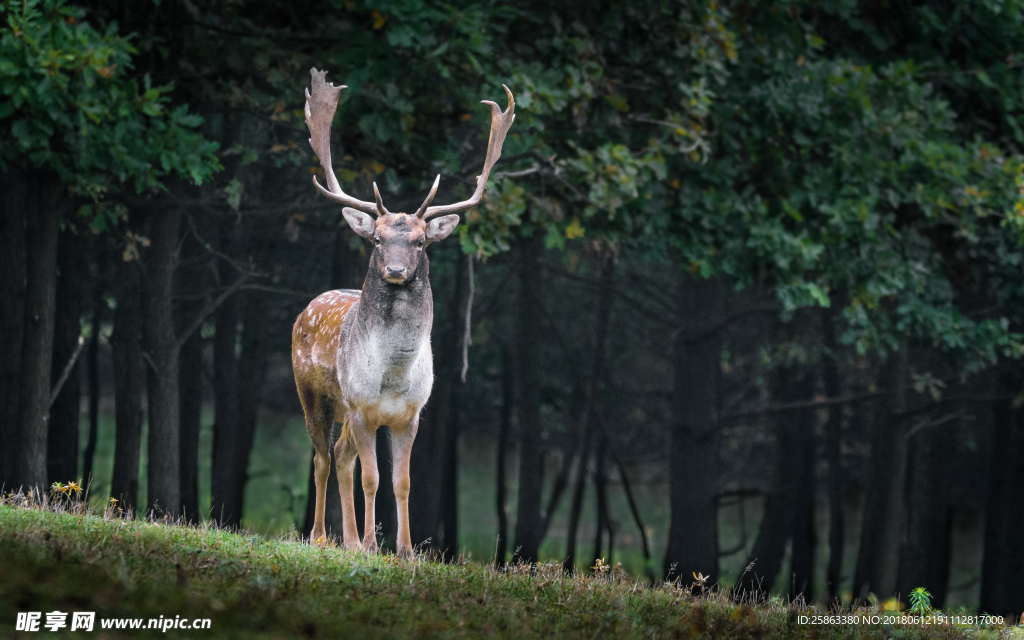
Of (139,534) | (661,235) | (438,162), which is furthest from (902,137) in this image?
(139,534)

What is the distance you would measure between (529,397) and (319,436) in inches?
427

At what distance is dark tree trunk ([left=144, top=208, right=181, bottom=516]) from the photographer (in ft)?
51.3

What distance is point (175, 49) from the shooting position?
14.7 meters

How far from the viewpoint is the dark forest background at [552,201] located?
14164mm

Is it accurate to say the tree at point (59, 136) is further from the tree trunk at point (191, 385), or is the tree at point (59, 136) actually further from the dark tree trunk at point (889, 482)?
the dark tree trunk at point (889, 482)

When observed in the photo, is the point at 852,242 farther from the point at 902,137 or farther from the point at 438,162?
the point at 438,162

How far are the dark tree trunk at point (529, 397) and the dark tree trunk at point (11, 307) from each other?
353 inches

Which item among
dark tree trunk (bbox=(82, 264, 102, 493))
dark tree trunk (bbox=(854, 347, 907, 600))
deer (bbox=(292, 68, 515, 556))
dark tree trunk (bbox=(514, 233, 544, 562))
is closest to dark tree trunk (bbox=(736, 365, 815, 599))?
dark tree trunk (bbox=(854, 347, 907, 600))

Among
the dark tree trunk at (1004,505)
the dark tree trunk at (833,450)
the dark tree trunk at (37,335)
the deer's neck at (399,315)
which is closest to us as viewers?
the deer's neck at (399,315)

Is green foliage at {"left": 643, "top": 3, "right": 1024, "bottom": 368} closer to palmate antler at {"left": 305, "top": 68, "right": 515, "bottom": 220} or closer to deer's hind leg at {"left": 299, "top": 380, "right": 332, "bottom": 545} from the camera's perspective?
palmate antler at {"left": 305, "top": 68, "right": 515, "bottom": 220}

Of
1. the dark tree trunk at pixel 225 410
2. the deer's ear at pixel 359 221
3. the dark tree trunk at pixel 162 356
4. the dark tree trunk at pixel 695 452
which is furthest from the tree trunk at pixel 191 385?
the deer's ear at pixel 359 221

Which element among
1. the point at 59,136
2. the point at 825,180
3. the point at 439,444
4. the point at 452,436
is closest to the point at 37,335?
the point at 59,136

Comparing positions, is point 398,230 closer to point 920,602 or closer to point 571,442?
point 920,602

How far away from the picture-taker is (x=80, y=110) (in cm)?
1270
